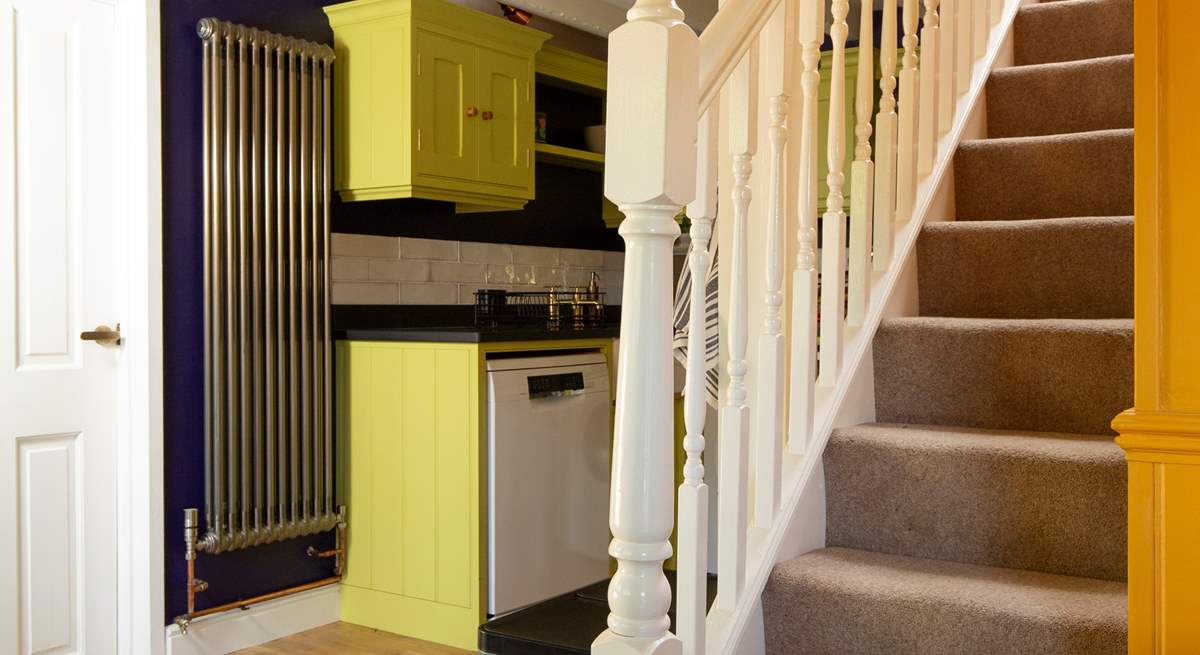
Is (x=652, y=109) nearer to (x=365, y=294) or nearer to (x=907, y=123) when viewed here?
(x=907, y=123)

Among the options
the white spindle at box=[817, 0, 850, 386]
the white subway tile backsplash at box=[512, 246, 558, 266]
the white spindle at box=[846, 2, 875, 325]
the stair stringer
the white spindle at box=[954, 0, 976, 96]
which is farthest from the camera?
the white subway tile backsplash at box=[512, 246, 558, 266]

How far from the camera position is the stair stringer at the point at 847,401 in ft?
5.94

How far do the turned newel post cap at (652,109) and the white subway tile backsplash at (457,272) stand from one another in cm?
322

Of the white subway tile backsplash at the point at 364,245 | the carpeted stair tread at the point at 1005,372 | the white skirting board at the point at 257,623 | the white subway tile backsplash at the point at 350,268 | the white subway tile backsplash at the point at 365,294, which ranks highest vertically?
the white subway tile backsplash at the point at 364,245

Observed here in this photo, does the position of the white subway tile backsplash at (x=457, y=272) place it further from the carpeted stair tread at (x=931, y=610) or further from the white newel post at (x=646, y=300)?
the white newel post at (x=646, y=300)

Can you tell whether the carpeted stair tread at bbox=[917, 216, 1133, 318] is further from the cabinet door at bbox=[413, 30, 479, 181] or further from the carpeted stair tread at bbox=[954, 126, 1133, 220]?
the cabinet door at bbox=[413, 30, 479, 181]

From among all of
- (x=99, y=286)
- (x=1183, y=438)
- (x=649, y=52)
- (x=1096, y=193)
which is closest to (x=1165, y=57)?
(x=1183, y=438)

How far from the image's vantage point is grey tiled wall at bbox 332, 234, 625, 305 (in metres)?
4.17

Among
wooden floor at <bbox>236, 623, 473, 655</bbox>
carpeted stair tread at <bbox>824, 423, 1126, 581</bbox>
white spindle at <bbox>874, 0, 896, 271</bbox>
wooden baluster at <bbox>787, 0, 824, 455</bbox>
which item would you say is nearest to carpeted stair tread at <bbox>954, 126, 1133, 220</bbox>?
white spindle at <bbox>874, 0, 896, 271</bbox>

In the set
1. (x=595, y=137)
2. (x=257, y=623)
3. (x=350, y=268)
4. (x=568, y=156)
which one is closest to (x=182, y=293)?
(x=350, y=268)

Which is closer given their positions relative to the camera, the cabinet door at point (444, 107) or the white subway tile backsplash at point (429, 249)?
the cabinet door at point (444, 107)

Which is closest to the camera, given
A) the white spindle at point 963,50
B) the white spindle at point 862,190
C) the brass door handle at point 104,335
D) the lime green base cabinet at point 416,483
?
the white spindle at point 862,190

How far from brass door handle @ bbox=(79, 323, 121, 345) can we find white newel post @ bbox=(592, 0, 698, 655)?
258 centimetres

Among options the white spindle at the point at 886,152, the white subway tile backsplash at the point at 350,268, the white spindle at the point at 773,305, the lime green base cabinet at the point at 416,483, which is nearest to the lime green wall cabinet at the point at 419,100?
the white subway tile backsplash at the point at 350,268
